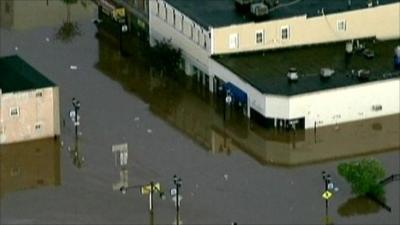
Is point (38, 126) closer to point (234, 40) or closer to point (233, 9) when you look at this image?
point (234, 40)

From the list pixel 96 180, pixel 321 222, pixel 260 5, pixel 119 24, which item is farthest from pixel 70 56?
pixel 321 222

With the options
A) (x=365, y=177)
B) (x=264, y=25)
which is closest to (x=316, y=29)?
(x=264, y=25)

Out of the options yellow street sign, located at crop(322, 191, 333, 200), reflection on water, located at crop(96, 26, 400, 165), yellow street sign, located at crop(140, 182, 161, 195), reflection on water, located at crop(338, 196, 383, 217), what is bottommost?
reflection on water, located at crop(338, 196, 383, 217)

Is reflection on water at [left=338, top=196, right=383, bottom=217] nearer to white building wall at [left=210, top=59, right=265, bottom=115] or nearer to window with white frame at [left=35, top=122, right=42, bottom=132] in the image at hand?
white building wall at [left=210, top=59, right=265, bottom=115]

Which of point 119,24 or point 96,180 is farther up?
point 119,24

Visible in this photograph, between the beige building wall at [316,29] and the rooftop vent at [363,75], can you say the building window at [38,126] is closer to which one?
the beige building wall at [316,29]

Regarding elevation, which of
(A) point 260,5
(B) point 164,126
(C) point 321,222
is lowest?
(C) point 321,222

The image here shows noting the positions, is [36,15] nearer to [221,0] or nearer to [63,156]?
[221,0]

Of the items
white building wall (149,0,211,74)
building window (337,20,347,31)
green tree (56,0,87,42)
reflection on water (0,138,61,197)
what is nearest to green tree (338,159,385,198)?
reflection on water (0,138,61,197)
